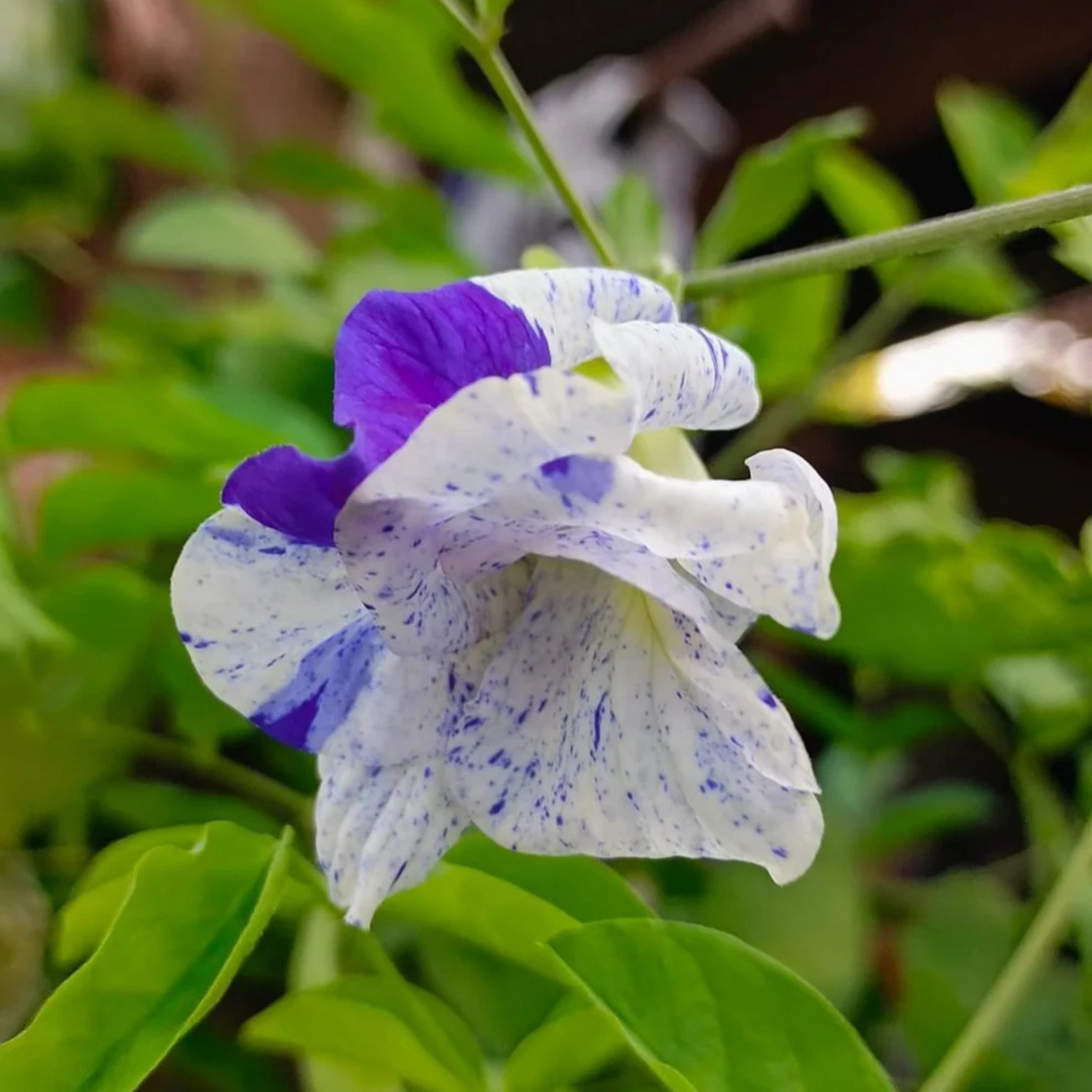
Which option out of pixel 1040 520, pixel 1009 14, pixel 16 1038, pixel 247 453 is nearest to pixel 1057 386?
pixel 1040 520

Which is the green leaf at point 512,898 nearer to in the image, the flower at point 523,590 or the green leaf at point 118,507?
the flower at point 523,590

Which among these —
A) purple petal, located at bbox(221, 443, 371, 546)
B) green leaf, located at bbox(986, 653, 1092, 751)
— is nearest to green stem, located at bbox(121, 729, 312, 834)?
purple petal, located at bbox(221, 443, 371, 546)

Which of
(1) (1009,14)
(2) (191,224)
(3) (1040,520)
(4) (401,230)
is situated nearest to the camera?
(2) (191,224)

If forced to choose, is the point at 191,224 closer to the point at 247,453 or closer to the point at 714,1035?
the point at 247,453

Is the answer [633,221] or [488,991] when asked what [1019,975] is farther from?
[633,221]

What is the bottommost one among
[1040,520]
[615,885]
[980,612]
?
[1040,520]

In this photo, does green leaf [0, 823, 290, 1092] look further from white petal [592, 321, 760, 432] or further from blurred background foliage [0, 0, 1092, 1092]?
white petal [592, 321, 760, 432]
